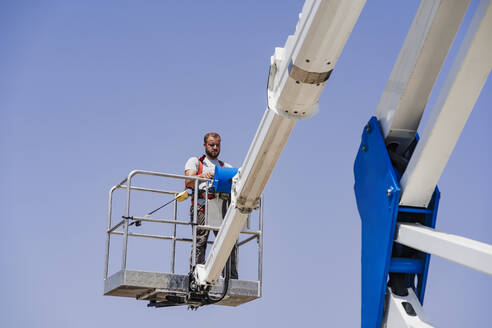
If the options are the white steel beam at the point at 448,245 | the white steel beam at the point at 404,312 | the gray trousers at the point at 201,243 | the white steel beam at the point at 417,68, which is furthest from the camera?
the gray trousers at the point at 201,243

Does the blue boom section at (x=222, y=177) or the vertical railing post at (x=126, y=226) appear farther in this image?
the blue boom section at (x=222, y=177)

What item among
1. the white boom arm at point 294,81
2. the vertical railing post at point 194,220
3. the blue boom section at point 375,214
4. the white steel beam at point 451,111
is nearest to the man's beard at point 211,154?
the vertical railing post at point 194,220

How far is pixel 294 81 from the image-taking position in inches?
235

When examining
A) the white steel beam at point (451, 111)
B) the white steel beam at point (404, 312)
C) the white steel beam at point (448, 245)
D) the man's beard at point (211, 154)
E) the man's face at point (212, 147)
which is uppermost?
the man's face at point (212, 147)

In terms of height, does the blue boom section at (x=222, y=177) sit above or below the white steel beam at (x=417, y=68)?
below

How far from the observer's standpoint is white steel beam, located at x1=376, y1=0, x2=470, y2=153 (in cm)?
535

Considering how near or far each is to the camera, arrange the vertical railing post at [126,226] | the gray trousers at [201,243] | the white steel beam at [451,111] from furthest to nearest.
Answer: the gray trousers at [201,243]
the vertical railing post at [126,226]
the white steel beam at [451,111]

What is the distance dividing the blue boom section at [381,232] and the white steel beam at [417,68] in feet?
0.59

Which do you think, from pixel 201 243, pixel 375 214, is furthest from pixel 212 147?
pixel 375 214

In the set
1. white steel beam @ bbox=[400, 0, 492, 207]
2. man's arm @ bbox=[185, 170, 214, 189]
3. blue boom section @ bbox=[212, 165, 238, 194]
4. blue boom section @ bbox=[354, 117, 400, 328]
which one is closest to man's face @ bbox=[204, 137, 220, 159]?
man's arm @ bbox=[185, 170, 214, 189]

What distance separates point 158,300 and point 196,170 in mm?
1994

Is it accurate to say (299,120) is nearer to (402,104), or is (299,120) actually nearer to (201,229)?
(402,104)

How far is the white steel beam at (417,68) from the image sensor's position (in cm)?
535

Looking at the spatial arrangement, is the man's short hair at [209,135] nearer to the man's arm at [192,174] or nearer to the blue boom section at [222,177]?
the man's arm at [192,174]
